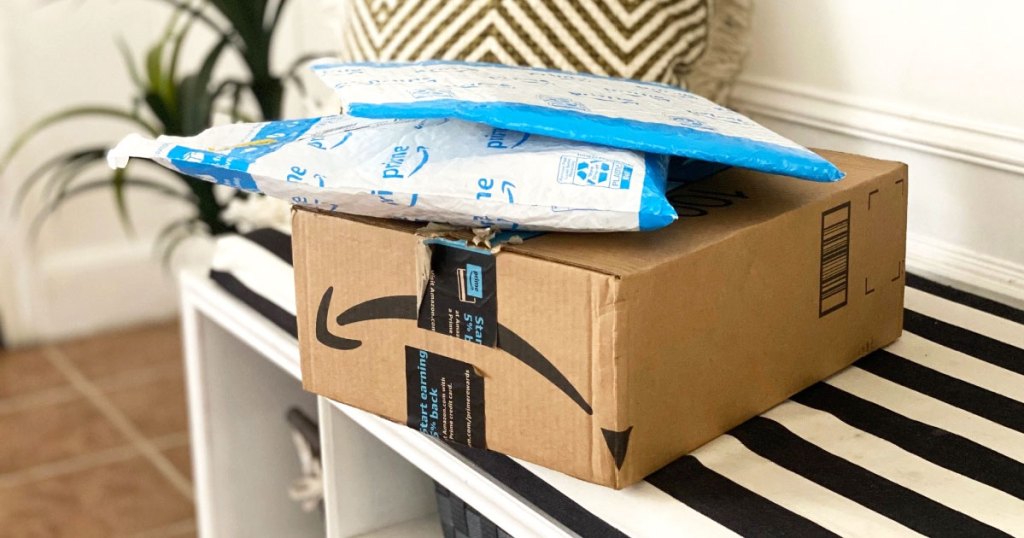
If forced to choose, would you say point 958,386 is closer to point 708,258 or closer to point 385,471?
point 708,258

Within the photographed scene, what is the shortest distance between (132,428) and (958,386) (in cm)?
177

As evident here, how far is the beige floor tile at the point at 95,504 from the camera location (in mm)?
1854

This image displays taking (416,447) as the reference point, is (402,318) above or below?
above

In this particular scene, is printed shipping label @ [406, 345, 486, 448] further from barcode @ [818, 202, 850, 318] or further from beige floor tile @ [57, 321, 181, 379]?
beige floor tile @ [57, 321, 181, 379]

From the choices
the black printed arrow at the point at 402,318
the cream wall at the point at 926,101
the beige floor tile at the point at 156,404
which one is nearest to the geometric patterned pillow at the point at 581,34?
the cream wall at the point at 926,101

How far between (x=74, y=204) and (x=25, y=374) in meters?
0.41

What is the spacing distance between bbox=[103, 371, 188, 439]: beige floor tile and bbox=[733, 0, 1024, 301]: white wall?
1.49 meters

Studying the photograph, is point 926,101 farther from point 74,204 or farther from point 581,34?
point 74,204

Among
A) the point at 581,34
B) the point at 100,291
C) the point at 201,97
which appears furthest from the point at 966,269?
the point at 100,291

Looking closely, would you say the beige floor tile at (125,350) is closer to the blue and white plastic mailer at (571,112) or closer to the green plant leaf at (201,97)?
the green plant leaf at (201,97)

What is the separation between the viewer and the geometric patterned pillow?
41.7 inches

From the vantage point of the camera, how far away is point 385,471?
1.00 m

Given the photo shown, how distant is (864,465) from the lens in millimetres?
684

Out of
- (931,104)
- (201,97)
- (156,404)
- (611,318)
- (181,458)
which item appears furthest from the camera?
(156,404)
